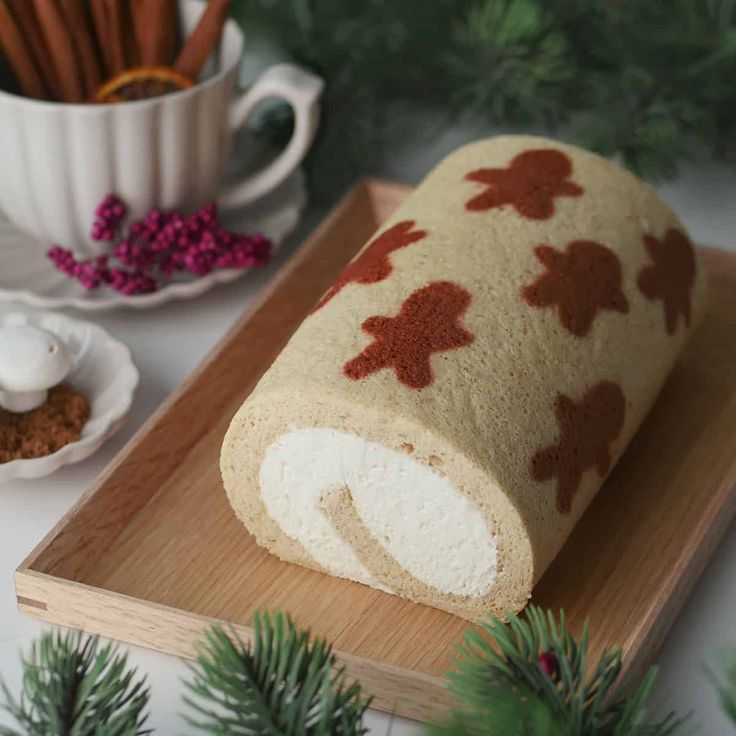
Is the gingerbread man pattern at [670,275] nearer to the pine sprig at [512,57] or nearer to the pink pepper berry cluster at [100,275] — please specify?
the pine sprig at [512,57]

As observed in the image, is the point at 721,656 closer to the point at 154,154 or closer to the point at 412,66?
the point at 154,154

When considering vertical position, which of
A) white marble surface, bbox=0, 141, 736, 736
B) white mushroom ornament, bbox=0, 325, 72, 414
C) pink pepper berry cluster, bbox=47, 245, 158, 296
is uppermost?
white mushroom ornament, bbox=0, 325, 72, 414

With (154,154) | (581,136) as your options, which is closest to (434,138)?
(581,136)

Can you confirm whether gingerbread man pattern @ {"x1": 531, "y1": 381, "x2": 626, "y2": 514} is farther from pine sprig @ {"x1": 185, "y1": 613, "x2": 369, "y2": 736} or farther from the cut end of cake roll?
pine sprig @ {"x1": 185, "y1": 613, "x2": 369, "y2": 736}

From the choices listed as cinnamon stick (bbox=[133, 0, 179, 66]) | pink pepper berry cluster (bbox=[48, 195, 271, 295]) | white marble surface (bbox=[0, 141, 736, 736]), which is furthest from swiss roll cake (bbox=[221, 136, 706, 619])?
cinnamon stick (bbox=[133, 0, 179, 66])

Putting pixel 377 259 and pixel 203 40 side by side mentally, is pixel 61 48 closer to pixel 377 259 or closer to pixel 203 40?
pixel 203 40

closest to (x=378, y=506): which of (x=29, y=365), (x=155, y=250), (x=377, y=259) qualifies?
(x=377, y=259)
